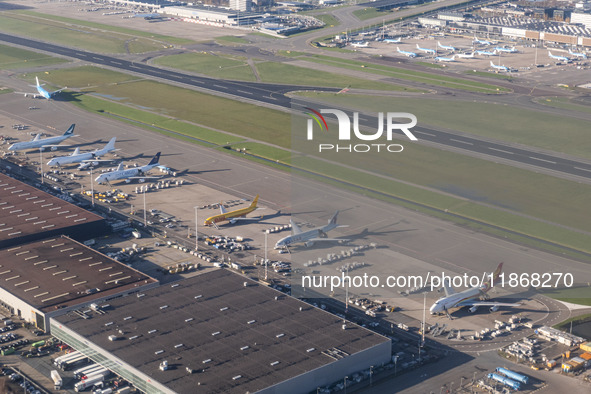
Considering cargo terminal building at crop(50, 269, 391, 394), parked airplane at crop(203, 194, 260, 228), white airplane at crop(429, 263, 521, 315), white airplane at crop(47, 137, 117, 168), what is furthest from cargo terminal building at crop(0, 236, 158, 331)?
white airplane at crop(47, 137, 117, 168)

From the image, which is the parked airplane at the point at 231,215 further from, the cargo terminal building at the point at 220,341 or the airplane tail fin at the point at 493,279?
the airplane tail fin at the point at 493,279

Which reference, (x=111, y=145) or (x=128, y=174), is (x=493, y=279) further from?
(x=111, y=145)

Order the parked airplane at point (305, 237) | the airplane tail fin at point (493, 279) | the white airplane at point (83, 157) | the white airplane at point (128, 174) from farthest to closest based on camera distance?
the white airplane at point (83, 157) < the white airplane at point (128, 174) < the parked airplane at point (305, 237) < the airplane tail fin at point (493, 279)

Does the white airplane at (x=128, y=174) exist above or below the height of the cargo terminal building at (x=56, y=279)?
above

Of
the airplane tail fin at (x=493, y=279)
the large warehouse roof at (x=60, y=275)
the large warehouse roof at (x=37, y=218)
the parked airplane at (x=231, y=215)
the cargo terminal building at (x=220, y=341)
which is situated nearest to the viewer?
the cargo terminal building at (x=220, y=341)

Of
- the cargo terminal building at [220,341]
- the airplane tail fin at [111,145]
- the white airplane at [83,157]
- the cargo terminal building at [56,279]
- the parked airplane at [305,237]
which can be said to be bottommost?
the cargo terminal building at [220,341]

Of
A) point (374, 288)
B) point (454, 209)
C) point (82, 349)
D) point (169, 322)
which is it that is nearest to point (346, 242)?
point (374, 288)

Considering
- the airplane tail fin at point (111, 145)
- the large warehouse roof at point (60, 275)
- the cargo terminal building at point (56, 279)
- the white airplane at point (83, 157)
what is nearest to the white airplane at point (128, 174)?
the white airplane at point (83, 157)

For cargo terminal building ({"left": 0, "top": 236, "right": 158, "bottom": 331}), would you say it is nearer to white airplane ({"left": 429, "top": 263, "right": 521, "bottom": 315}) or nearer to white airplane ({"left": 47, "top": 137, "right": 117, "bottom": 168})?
white airplane ({"left": 429, "top": 263, "right": 521, "bottom": 315})
